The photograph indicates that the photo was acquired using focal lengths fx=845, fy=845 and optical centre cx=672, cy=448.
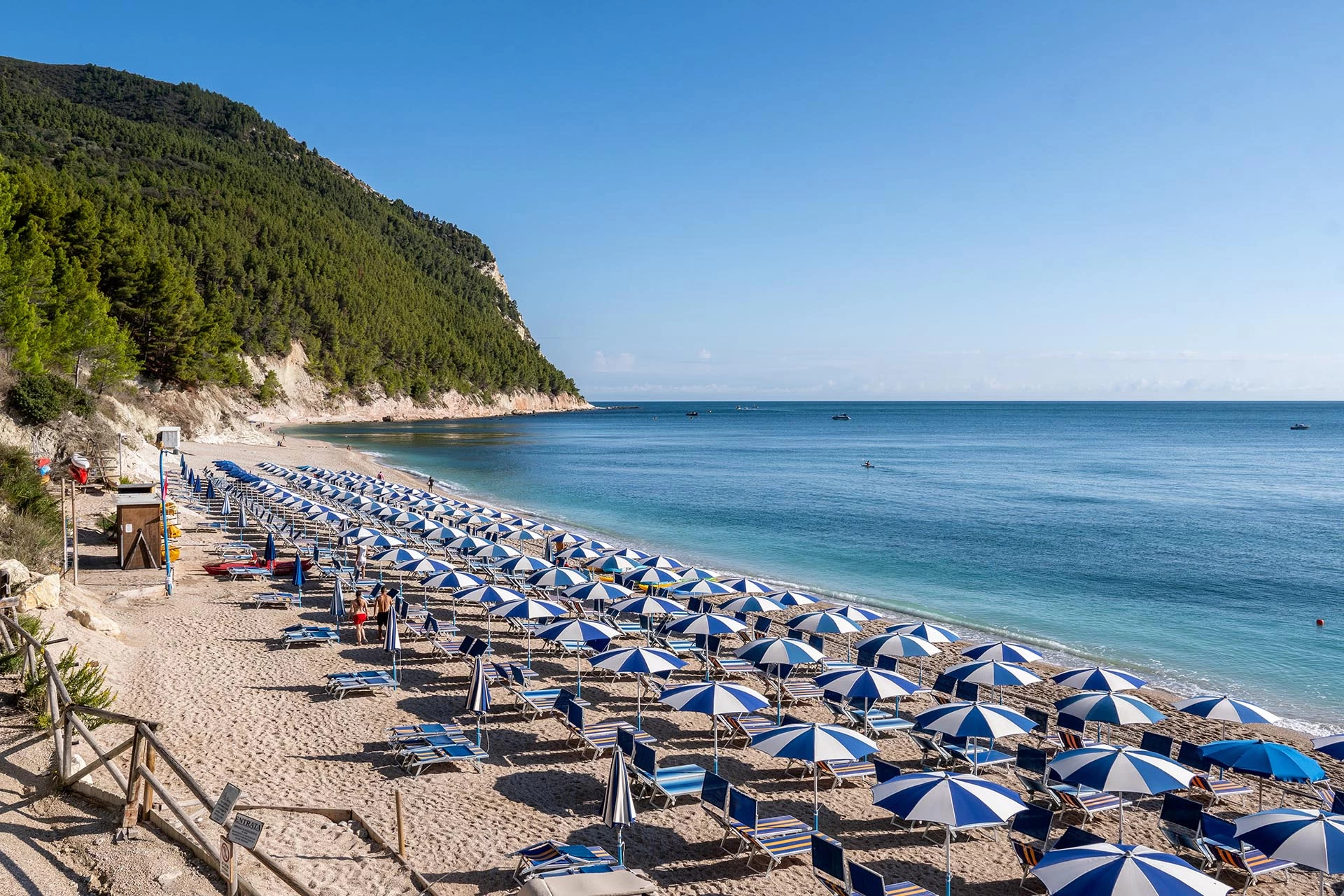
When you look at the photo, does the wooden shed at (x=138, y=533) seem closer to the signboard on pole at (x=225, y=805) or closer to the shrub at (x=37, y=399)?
the shrub at (x=37, y=399)

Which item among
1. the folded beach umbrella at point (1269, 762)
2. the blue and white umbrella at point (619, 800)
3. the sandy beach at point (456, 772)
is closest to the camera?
the blue and white umbrella at point (619, 800)

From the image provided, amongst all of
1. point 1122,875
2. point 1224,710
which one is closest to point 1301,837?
point 1122,875

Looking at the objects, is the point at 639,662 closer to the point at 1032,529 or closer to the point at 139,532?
the point at 139,532

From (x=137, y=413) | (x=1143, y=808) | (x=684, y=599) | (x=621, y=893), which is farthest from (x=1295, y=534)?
(x=137, y=413)

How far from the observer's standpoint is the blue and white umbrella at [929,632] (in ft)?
47.5

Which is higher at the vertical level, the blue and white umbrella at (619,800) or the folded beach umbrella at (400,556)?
the folded beach umbrella at (400,556)

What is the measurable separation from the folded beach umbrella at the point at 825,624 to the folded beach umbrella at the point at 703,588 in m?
2.94

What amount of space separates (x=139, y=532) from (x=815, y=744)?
713 inches

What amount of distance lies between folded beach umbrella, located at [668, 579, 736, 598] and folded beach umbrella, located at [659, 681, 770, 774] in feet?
25.2

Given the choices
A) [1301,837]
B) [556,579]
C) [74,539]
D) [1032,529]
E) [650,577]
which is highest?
[74,539]

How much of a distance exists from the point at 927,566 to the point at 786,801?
20.2 m

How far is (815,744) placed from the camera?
912 centimetres

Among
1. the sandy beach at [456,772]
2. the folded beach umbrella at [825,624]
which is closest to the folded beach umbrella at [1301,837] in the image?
the sandy beach at [456,772]

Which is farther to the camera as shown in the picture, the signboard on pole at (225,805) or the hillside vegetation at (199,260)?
the hillside vegetation at (199,260)
